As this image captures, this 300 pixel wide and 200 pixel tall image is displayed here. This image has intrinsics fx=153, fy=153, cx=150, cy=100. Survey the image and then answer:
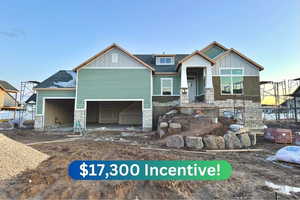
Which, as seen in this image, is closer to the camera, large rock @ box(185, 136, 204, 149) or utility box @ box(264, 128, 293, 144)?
large rock @ box(185, 136, 204, 149)

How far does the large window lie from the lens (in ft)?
46.7

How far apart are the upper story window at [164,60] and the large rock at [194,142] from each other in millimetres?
10838

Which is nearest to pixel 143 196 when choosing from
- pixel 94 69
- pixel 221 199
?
pixel 221 199

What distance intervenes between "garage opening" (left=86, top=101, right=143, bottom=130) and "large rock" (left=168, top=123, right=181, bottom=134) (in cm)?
864

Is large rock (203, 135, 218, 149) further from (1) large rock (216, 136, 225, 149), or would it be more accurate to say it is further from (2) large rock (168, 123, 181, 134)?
(2) large rock (168, 123, 181, 134)

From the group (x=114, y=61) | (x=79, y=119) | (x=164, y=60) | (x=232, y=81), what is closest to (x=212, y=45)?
(x=232, y=81)

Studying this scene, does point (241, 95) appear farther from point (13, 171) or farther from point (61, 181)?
point (13, 171)

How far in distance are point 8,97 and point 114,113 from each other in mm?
14986

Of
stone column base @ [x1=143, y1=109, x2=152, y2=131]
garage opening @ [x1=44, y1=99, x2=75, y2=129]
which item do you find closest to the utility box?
stone column base @ [x1=143, y1=109, x2=152, y2=131]

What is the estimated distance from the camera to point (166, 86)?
47.9 ft

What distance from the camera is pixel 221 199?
3.15 m

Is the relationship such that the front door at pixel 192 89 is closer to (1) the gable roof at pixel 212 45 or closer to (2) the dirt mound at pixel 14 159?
(1) the gable roof at pixel 212 45

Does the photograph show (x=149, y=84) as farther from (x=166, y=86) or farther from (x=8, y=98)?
(x=8, y=98)

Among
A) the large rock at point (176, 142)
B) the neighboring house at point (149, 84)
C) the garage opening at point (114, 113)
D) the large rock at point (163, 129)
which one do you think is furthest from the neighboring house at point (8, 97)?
Answer: the large rock at point (176, 142)
